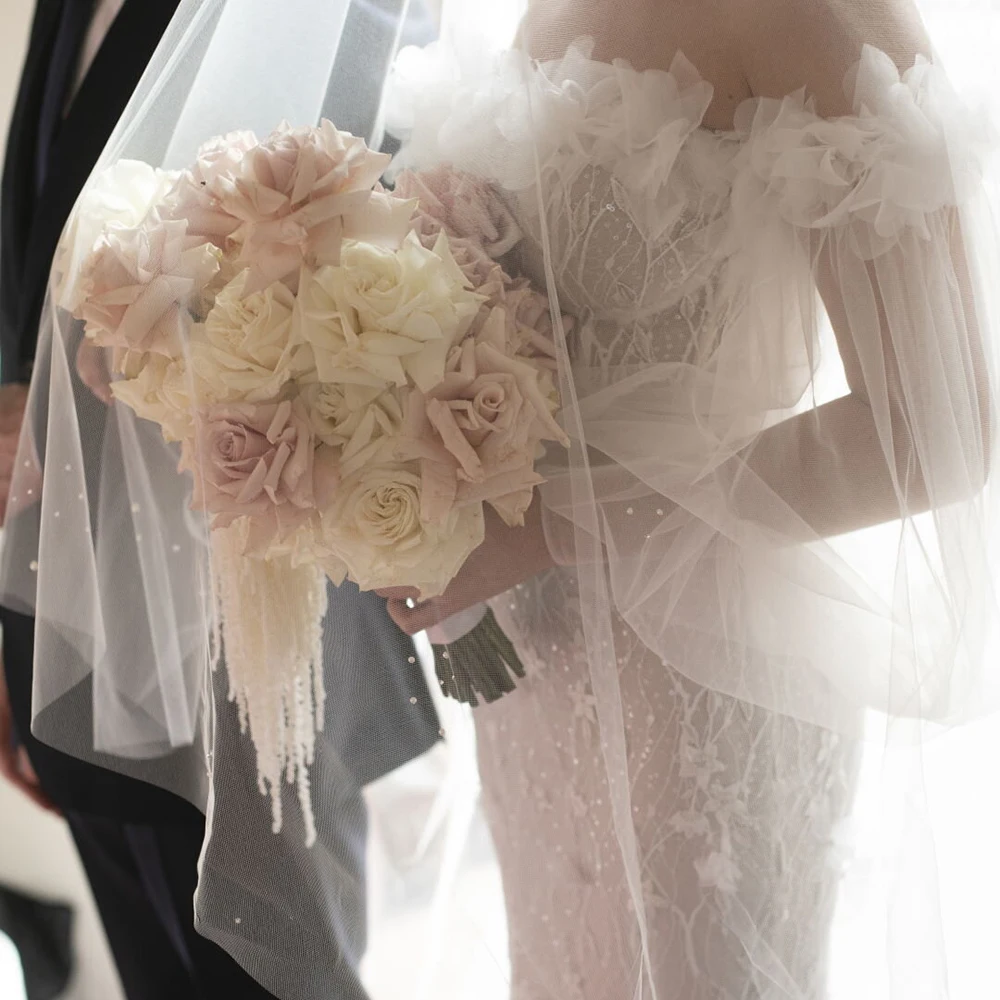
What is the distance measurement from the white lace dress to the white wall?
1628 millimetres

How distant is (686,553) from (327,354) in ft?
1.01

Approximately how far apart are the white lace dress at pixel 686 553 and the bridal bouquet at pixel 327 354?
0.29 ft

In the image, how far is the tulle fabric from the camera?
2.52 feet

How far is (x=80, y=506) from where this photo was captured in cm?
94

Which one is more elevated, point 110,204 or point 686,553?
point 110,204

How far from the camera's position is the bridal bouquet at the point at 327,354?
72 cm

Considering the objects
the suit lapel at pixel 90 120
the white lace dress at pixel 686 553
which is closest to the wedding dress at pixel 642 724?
the white lace dress at pixel 686 553

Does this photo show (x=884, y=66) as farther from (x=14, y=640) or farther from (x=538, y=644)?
(x=14, y=640)

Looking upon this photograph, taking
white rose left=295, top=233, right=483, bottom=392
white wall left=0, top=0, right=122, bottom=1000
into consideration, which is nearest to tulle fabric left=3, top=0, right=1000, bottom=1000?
white rose left=295, top=233, right=483, bottom=392

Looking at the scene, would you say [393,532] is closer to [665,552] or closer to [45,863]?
[665,552]

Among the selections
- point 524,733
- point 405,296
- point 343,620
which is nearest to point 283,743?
point 343,620

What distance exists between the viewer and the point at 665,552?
32.6 inches

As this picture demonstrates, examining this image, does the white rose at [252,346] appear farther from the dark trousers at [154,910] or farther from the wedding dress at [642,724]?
the dark trousers at [154,910]

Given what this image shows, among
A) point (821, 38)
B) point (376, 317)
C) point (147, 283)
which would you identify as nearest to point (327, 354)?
point (376, 317)
